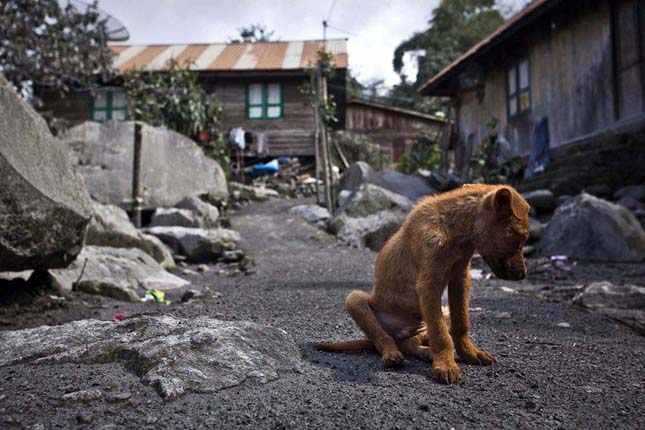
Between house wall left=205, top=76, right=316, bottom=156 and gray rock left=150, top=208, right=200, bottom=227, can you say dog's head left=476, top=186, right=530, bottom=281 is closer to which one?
gray rock left=150, top=208, right=200, bottom=227

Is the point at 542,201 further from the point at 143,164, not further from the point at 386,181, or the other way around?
the point at 143,164

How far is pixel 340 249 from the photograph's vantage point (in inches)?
404

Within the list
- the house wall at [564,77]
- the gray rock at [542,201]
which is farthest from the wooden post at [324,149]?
the gray rock at [542,201]

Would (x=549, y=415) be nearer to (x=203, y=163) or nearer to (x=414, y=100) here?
(x=203, y=163)

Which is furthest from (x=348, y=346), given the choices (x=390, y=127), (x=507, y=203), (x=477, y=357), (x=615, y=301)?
(x=390, y=127)

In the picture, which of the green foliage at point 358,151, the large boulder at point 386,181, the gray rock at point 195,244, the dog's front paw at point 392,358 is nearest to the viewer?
the dog's front paw at point 392,358

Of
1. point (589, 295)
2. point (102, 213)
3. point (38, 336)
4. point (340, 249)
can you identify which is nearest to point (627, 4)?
point (340, 249)

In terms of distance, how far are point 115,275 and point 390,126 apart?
27409mm

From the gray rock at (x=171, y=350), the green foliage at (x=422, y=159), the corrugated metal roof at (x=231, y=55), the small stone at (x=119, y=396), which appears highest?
the corrugated metal roof at (x=231, y=55)

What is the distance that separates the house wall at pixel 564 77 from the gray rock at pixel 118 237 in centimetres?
921

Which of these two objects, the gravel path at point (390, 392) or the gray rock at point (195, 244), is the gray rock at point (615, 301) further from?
the gray rock at point (195, 244)

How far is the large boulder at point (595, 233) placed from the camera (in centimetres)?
834

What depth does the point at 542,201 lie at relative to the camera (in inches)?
450

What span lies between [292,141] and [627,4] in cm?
1430
